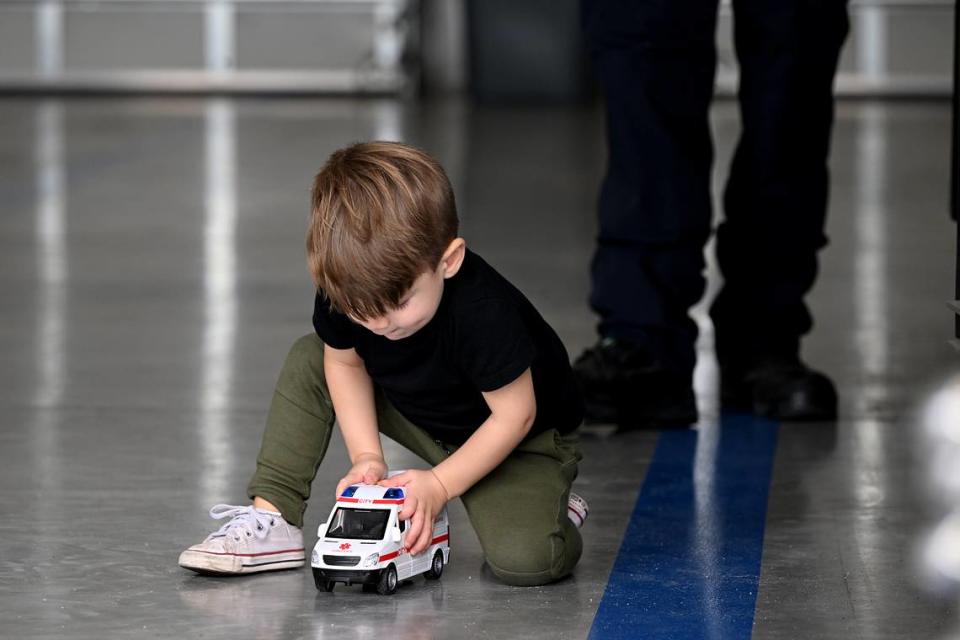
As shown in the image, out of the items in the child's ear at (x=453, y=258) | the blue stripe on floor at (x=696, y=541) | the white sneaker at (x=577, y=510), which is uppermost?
the child's ear at (x=453, y=258)

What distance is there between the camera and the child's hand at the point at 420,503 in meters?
1.99

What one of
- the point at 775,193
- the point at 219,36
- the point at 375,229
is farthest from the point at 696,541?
the point at 219,36

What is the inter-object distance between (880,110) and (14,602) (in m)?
10.2

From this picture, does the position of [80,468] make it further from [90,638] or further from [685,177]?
[685,177]

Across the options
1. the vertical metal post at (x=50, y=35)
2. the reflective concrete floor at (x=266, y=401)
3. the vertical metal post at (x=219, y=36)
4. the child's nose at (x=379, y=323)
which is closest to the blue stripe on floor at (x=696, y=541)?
the reflective concrete floor at (x=266, y=401)

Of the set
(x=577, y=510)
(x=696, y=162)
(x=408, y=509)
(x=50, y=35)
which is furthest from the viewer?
(x=50, y=35)

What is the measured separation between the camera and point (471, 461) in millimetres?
2035

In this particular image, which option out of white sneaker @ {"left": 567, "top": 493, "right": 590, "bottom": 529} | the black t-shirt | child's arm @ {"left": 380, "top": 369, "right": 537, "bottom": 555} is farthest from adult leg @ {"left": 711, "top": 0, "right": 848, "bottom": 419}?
child's arm @ {"left": 380, "top": 369, "right": 537, "bottom": 555}

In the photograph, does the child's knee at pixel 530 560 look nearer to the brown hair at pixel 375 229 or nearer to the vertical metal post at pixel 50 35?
the brown hair at pixel 375 229

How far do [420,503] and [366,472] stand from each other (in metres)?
0.11

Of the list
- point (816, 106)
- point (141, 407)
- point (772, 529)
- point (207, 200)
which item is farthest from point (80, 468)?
point (207, 200)

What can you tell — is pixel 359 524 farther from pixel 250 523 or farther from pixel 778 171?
pixel 778 171

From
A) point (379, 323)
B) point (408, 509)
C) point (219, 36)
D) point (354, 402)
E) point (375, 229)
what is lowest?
point (408, 509)

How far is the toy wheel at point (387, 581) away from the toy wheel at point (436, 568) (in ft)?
0.27
